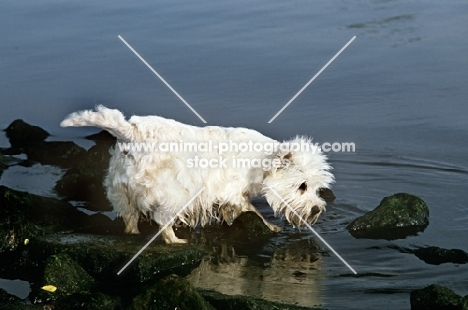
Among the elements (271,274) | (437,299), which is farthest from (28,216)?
(437,299)

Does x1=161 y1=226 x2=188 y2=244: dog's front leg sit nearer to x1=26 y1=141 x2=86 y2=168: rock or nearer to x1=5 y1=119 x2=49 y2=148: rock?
x1=26 y1=141 x2=86 y2=168: rock

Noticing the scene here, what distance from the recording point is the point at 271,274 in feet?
31.1

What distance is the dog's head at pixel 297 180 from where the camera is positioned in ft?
33.0

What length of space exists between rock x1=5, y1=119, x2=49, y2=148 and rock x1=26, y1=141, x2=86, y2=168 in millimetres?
266

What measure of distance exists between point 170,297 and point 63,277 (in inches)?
53.0

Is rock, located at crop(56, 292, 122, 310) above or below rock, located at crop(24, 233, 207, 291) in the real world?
below

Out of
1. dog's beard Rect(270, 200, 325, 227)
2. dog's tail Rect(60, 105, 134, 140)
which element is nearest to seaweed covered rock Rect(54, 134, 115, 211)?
dog's tail Rect(60, 105, 134, 140)

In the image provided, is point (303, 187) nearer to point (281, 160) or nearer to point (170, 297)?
point (281, 160)

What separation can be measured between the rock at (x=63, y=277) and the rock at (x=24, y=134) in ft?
17.0

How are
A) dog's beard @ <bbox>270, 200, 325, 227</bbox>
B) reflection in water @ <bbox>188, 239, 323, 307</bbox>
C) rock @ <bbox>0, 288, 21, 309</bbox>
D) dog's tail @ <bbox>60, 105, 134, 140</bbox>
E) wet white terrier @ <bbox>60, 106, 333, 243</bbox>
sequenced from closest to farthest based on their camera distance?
rock @ <bbox>0, 288, 21, 309</bbox>, reflection in water @ <bbox>188, 239, 323, 307</bbox>, dog's tail @ <bbox>60, 105, 134, 140</bbox>, wet white terrier @ <bbox>60, 106, 333, 243</bbox>, dog's beard @ <bbox>270, 200, 325, 227</bbox>

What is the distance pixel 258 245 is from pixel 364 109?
4809mm

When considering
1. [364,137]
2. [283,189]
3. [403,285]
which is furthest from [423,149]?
[403,285]

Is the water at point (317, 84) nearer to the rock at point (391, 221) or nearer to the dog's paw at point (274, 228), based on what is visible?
the rock at point (391, 221)

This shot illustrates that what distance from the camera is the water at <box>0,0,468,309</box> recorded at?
1021 cm
